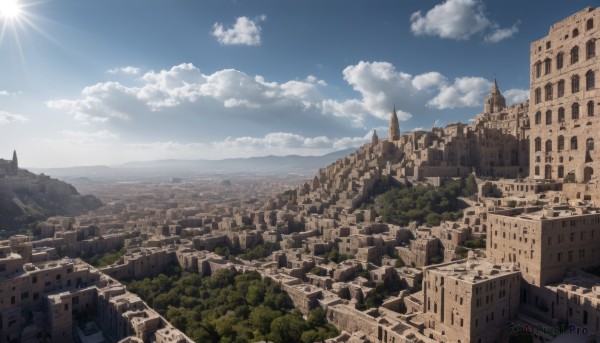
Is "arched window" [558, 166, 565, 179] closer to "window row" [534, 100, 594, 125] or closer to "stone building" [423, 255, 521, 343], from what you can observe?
"window row" [534, 100, 594, 125]

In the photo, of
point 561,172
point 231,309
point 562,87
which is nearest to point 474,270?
point 231,309

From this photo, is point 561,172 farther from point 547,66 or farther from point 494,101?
point 494,101

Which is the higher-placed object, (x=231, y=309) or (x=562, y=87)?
(x=562, y=87)

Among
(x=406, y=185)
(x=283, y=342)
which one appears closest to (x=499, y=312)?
(x=283, y=342)

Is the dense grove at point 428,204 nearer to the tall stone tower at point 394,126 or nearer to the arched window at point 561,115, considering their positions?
the arched window at point 561,115

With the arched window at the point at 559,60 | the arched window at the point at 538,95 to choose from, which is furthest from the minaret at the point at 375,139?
the arched window at the point at 559,60

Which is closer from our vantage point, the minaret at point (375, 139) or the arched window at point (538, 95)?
the arched window at point (538, 95)

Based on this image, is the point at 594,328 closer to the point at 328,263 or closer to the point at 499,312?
the point at 499,312
